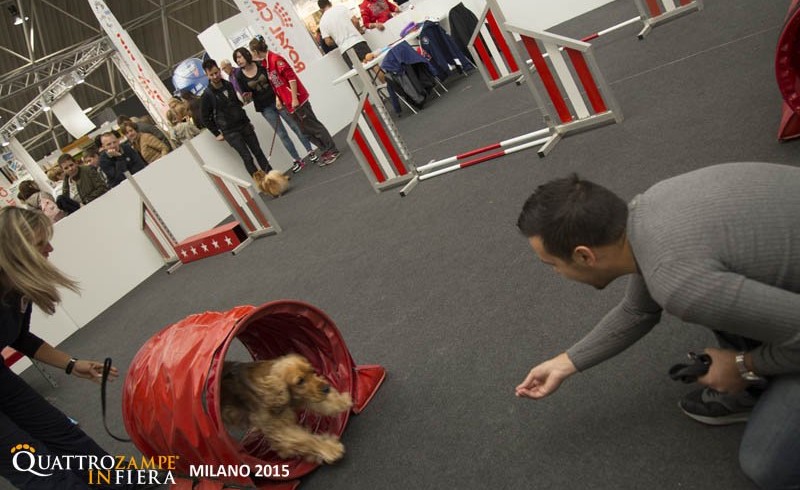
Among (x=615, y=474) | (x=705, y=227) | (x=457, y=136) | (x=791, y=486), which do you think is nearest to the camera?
(x=705, y=227)

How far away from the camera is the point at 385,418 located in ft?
7.78

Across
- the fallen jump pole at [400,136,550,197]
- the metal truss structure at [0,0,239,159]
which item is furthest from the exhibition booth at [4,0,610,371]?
the metal truss structure at [0,0,239,159]

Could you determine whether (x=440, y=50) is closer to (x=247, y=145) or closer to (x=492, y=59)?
(x=492, y=59)

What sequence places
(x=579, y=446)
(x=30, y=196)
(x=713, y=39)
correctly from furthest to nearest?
(x=30, y=196) < (x=713, y=39) < (x=579, y=446)

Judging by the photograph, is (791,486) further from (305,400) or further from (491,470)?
(305,400)

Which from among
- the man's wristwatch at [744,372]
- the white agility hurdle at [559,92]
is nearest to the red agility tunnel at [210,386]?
the man's wristwatch at [744,372]

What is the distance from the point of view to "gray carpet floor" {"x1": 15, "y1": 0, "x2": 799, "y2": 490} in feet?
5.92

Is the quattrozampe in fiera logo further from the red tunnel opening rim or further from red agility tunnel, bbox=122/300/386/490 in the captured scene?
the red tunnel opening rim

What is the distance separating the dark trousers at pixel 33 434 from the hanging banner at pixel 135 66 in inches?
305

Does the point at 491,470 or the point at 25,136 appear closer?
the point at 491,470

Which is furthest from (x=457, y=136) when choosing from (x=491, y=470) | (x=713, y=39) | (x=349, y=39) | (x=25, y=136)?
(x=25, y=136)

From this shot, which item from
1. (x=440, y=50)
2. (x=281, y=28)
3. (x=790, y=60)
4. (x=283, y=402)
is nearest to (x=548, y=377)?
(x=283, y=402)

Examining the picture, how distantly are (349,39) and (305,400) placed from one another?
670 cm

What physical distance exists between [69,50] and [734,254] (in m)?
20.2
